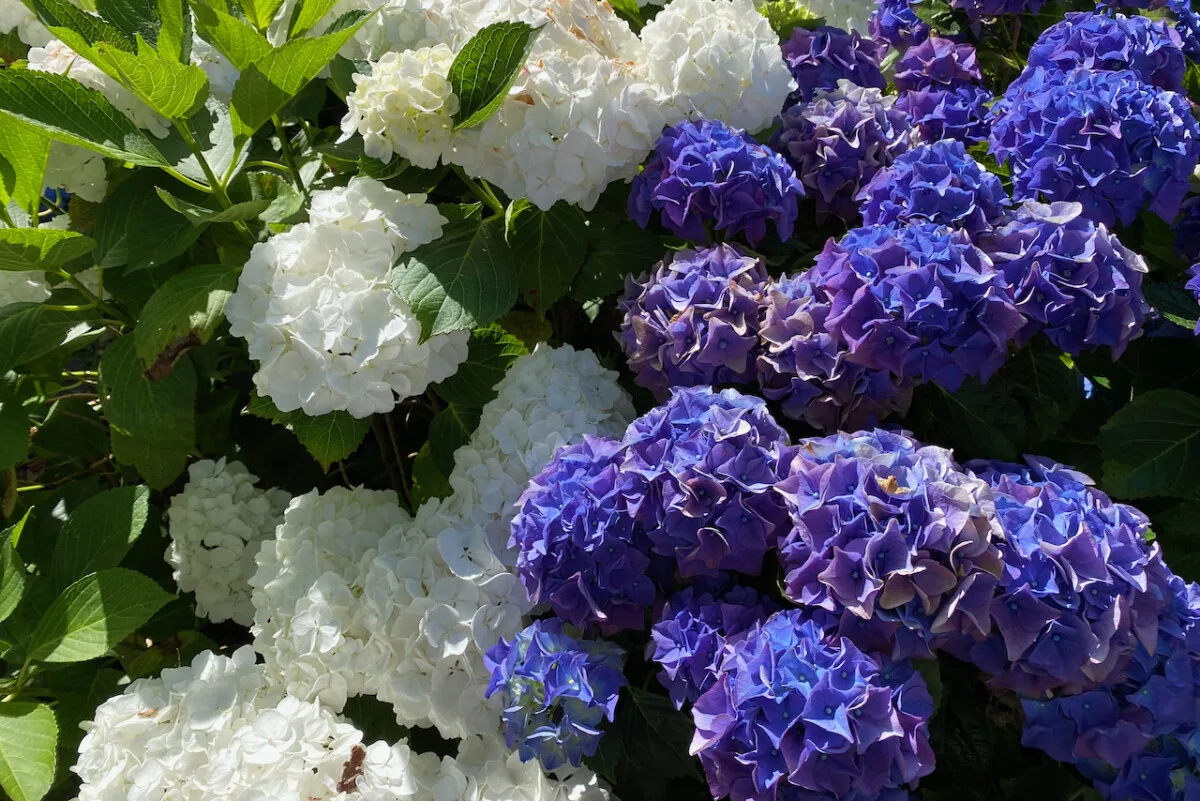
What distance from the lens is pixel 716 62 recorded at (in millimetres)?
1616

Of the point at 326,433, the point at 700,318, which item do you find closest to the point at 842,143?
the point at 700,318

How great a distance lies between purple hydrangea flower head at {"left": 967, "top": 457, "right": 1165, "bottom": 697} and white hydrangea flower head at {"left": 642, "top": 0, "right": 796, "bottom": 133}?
87cm

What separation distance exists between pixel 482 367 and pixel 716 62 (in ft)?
2.14

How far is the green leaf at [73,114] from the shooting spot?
1.40 m

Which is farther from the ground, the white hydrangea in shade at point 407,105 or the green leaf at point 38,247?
the white hydrangea in shade at point 407,105

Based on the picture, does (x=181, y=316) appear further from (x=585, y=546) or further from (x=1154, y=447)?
(x=1154, y=447)

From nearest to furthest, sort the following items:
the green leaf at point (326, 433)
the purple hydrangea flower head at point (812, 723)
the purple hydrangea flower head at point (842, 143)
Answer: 1. the purple hydrangea flower head at point (812, 723)
2. the green leaf at point (326, 433)
3. the purple hydrangea flower head at point (842, 143)

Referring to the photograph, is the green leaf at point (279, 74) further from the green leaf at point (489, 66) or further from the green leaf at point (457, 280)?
the green leaf at point (457, 280)

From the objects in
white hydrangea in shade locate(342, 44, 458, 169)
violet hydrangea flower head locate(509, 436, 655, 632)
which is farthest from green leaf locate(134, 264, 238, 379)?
violet hydrangea flower head locate(509, 436, 655, 632)

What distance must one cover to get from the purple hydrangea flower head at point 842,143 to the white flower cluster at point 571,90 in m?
0.07

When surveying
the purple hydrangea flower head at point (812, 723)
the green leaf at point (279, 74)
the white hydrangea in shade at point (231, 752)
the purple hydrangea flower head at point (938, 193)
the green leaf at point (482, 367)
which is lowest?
the white hydrangea in shade at point (231, 752)

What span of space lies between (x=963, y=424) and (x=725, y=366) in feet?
1.24

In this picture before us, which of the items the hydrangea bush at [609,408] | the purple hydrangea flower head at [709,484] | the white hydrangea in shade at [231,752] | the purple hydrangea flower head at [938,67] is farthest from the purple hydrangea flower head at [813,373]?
the purple hydrangea flower head at [938,67]

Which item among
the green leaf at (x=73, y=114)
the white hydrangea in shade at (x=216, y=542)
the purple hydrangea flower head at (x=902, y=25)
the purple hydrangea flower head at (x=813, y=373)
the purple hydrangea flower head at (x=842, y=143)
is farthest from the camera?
the purple hydrangea flower head at (x=902, y=25)
